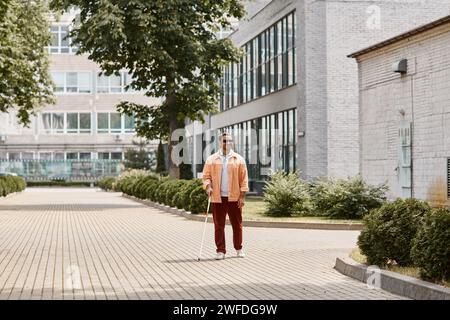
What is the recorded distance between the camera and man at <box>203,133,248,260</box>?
1466cm

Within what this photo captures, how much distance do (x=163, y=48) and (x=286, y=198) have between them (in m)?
12.6

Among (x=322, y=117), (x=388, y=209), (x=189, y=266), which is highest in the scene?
(x=322, y=117)

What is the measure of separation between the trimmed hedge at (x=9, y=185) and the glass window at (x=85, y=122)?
25266mm

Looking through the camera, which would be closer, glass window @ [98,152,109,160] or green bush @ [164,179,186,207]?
green bush @ [164,179,186,207]

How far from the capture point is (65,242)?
17.9m

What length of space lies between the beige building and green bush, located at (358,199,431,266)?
→ 6912 cm

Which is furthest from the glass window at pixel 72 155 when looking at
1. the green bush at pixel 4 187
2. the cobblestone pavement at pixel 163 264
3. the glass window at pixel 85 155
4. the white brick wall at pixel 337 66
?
the cobblestone pavement at pixel 163 264

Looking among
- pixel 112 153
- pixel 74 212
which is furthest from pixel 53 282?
pixel 112 153

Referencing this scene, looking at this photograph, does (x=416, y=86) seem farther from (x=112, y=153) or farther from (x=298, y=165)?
(x=112, y=153)

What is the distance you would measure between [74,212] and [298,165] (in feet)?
30.0

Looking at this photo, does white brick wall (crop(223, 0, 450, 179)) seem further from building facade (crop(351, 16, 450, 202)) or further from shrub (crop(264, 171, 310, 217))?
shrub (crop(264, 171, 310, 217))

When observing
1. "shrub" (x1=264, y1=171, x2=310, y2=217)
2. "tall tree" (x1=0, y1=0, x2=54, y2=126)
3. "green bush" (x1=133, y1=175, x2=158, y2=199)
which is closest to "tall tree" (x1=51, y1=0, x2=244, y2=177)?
"green bush" (x1=133, y1=175, x2=158, y2=199)

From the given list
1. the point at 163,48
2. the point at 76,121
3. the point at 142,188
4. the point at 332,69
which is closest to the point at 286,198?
the point at 332,69

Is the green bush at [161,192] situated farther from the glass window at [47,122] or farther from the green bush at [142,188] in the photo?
the glass window at [47,122]
